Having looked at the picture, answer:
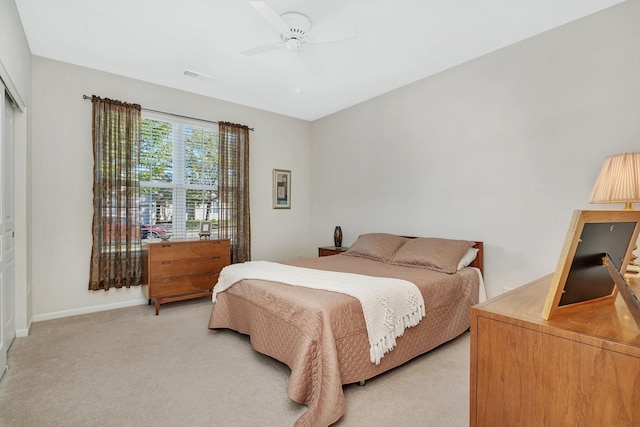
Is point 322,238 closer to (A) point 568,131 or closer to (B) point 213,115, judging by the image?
(B) point 213,115

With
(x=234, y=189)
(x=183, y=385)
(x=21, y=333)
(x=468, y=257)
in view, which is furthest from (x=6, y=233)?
(x=468, y=257)

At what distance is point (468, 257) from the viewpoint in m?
3.18

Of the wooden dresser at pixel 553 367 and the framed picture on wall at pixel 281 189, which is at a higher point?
the framed picture on wall at pixel 281 189

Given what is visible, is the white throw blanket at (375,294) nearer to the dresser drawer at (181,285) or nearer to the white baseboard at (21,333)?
the dresser drawer at (181,285)

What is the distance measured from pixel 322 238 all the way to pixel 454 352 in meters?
3.02

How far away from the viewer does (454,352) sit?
104 inches

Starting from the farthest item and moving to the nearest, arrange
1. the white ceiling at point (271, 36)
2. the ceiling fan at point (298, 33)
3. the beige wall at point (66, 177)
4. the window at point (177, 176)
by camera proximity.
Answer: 1. the window at point (177, 176)
2. the beige wall at point (66, 177)
3. the white ceiling at point (271, 36)
4. the ceiling fan at point (298, 33)

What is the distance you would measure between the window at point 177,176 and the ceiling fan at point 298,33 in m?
1.93

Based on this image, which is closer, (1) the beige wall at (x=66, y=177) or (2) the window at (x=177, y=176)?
(1) the beige wall at (x=66, y=177)

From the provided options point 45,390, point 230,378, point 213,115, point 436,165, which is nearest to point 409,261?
point 436,165

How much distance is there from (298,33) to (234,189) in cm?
248

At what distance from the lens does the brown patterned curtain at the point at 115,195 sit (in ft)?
11.8

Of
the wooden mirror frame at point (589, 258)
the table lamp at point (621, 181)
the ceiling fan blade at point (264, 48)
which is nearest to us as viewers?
the wooden mirror frame at point (589, 258)

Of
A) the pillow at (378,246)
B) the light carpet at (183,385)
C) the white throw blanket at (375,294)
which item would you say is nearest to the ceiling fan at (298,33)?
the white throw blanket at (375,294)
